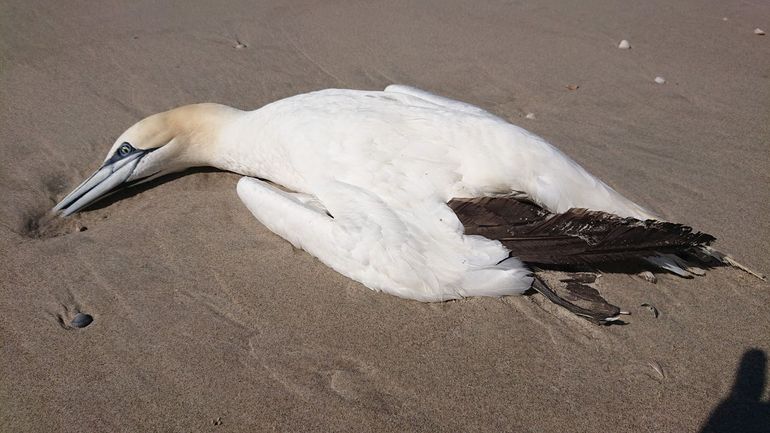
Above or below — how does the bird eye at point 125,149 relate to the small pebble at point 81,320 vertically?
above

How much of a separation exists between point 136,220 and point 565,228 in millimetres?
2519

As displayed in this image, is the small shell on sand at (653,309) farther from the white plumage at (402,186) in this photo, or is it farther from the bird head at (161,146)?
the bird head at (161,146)

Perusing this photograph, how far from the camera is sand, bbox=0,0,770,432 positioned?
2.56 metres

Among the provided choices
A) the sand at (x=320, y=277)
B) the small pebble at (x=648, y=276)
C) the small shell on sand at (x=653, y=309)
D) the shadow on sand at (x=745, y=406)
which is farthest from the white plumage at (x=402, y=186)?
the shadow on sand at (x=745, y=406)

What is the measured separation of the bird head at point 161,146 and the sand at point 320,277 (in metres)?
0.15

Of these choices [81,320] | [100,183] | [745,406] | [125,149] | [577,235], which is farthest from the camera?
[125,149]

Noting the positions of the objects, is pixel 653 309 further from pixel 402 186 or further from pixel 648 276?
pixel 402 186

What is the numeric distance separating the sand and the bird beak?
3.7 inches

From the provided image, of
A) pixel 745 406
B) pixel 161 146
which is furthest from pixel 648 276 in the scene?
pixel 161 146

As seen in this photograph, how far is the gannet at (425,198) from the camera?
302 cm

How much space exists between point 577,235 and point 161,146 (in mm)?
2787

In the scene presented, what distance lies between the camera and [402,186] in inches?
126

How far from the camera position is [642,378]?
270 cm

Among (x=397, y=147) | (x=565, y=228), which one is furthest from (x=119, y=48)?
(x=565, y=228)
